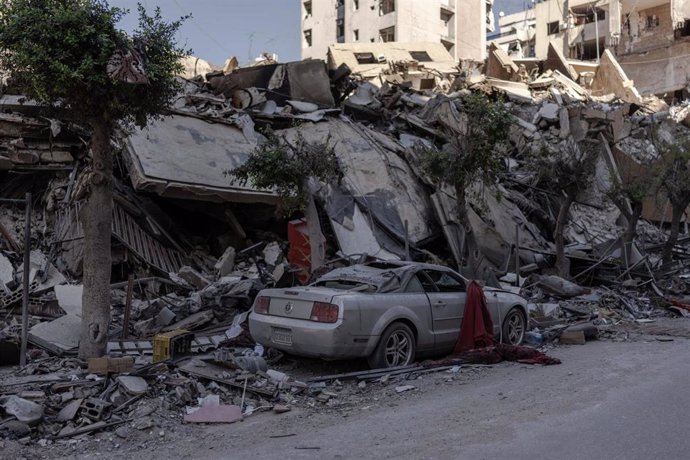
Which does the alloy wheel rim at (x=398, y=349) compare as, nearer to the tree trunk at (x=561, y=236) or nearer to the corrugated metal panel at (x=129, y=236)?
the corrugated metal panel at (x=129, y=236)

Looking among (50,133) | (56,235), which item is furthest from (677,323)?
A: (50,133)

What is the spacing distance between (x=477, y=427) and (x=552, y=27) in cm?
6101

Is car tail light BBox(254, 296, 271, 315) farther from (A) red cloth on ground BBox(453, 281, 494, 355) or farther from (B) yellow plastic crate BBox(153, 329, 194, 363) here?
(A) red cloth on ground BBox(453, 281, 494, 355)

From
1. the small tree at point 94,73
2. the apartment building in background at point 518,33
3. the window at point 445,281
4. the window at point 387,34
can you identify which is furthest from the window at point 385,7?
the small tree at point 94,73

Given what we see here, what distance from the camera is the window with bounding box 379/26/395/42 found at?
→ 5892 centimetres

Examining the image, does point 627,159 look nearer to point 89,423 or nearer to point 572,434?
point 572,434

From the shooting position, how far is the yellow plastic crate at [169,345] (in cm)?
816

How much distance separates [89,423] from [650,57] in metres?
49.3

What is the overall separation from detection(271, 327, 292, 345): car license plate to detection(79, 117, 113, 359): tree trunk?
2.26 m

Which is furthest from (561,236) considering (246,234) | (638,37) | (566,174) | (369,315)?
(638,37)

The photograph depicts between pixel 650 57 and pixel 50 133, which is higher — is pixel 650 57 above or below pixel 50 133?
above

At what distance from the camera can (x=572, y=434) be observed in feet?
17.6

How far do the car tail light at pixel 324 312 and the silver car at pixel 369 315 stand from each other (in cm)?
1

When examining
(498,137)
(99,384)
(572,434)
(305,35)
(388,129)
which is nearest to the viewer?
(572,434)
